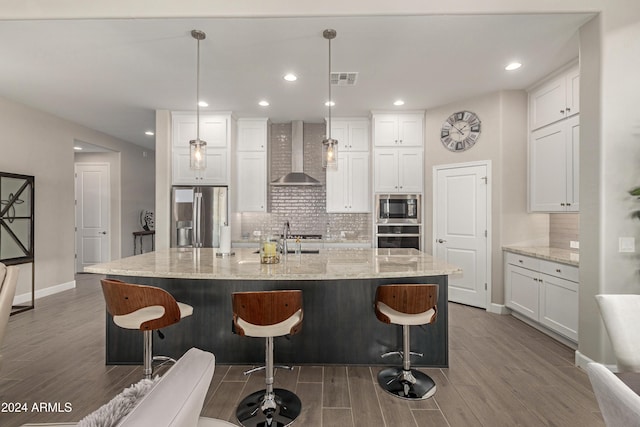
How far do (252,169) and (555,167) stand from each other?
423cm

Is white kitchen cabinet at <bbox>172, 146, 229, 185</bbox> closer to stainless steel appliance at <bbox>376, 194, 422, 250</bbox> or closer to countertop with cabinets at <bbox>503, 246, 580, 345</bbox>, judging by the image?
stainless steel appliance at <bbox>376, 194, 422, 250</bbox>

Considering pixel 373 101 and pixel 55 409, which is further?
pixel 373 101

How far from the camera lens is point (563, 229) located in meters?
3.91

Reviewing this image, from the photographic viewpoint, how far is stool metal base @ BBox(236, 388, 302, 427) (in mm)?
1993

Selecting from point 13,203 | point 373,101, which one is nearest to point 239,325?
point 373,101

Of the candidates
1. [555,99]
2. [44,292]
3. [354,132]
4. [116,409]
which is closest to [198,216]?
[44,292]

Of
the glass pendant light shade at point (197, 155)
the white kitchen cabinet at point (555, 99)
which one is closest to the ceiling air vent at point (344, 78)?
the glass pendant light shade at point (197, 155)

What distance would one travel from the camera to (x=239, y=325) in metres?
2.04

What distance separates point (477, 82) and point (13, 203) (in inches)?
251

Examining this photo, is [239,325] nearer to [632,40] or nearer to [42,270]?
[632,40]

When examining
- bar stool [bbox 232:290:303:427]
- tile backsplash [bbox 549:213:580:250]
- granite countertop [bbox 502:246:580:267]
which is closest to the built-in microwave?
granite countertop [bbox 502:246:580:267]

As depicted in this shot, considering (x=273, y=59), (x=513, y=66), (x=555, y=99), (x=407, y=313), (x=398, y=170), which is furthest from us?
(x=398, y=170)

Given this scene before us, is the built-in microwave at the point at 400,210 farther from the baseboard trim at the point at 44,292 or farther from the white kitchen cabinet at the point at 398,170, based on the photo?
the baseboard trim at the point at 44,292

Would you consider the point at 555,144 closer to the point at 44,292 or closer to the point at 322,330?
the point at 322,330
